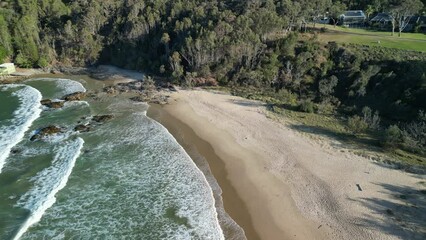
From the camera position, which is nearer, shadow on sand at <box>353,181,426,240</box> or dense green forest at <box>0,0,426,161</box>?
shadow on sand at <box>353,181,426,240</box>

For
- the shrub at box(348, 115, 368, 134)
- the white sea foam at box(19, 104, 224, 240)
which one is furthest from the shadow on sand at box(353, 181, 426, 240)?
the shrub at box(348, 115, 368, 134)

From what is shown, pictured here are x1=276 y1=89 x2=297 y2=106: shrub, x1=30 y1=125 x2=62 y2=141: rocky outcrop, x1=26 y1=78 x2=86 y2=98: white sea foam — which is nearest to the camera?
x1=30 y1=125 x2=62 y2=141: rocky outcrop

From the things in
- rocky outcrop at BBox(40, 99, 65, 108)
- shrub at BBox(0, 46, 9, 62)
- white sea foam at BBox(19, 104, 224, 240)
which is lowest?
white sea foam at BBox(19, 104, 224, 240)

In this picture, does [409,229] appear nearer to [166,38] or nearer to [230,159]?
[230,159]

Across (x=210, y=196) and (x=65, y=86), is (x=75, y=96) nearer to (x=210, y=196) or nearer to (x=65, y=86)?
(x=65, y=86)

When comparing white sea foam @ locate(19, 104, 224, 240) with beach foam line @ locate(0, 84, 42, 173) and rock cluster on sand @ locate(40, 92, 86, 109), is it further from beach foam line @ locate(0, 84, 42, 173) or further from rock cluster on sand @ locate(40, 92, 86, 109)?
rock cluster on sand @ locate(40, 92, 86, 109)

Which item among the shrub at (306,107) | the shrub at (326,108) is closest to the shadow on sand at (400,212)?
the shrub at (306,107)

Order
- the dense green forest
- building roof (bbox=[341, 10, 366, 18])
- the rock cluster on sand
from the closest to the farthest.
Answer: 1. the dense green forest
2. the rock cluster on sand
3. building roof (bbox=[341, 10, 366, 18])

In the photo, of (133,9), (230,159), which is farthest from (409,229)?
(133,9)

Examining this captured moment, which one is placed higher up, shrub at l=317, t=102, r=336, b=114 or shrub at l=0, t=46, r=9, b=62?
shrub at l=0, t=46, r=9, b=62
